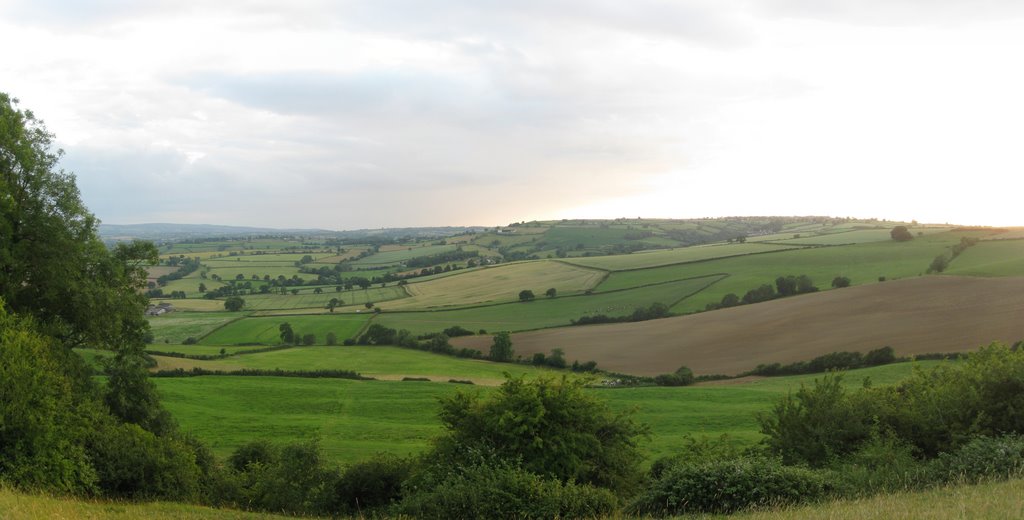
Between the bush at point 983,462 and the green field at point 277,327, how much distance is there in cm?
6916

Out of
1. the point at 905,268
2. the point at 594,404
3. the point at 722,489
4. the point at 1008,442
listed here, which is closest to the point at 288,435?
the point at 594,404

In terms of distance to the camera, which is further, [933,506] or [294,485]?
[294,485]

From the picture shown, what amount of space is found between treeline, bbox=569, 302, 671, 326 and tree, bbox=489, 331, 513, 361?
1138cm

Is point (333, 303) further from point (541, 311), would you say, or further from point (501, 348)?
point (501, 348)

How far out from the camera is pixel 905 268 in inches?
2953

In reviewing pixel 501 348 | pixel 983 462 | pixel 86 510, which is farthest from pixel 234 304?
pixel 983 462

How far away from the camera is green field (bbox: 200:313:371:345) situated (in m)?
77.2

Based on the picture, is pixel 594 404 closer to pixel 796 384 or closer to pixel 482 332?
pixel 796 384

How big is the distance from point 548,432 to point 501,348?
44.3m

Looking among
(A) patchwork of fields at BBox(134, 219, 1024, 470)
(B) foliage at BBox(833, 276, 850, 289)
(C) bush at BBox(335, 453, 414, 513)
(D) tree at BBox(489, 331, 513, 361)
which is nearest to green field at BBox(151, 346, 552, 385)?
(A) patchwork of fields at BBox(134, 219, 1024, 470)

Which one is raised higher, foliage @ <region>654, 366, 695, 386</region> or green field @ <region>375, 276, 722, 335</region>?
green field @ <region>375, 276, 722, 335</region>

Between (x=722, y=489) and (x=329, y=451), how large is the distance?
2365 cm

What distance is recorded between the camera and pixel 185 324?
282ft

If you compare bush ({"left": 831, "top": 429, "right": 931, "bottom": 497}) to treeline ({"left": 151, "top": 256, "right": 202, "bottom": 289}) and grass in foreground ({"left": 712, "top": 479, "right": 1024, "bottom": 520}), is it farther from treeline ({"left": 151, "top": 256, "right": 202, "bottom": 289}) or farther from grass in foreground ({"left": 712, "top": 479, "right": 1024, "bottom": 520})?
treeline ({"left": 151, "top": 256, "right": 202, "bottom": 289})
